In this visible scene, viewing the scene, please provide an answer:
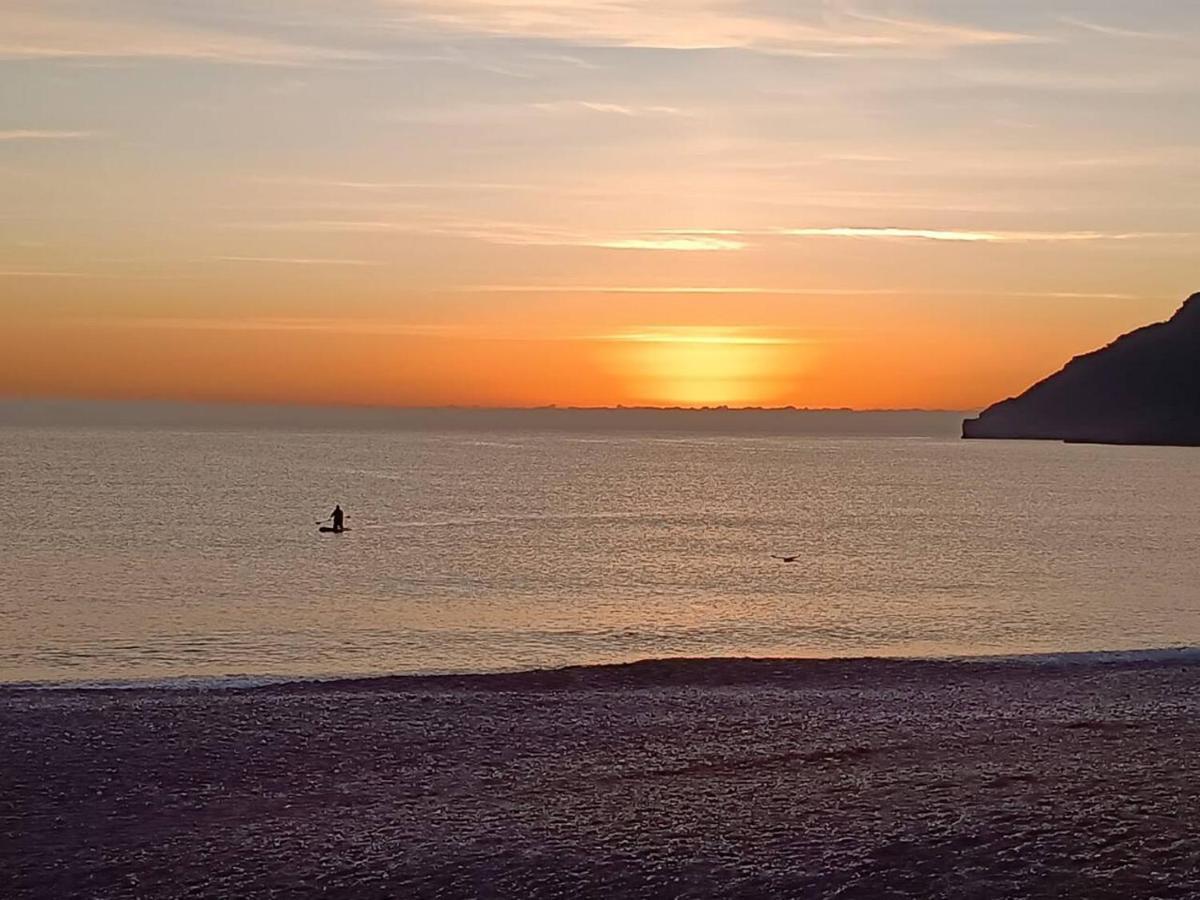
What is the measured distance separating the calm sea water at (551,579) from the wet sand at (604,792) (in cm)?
1050

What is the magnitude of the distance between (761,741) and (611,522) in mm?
76598

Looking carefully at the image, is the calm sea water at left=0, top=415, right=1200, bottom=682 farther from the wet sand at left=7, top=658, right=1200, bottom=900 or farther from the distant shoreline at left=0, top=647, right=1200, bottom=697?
the wet sand at left=7, top=658, right=1200, bottom=900

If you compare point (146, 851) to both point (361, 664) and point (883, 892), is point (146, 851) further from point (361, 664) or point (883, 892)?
point (361, 664)

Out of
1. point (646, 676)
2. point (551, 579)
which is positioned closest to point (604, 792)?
point (646, 676)

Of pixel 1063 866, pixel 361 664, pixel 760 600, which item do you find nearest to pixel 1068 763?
pixel 1063 866

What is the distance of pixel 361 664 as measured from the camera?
34.7 metres

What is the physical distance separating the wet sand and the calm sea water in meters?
10.5

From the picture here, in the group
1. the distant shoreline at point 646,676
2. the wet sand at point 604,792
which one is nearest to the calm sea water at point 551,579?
the distant shoreline at point 646,676

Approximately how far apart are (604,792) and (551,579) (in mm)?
39907

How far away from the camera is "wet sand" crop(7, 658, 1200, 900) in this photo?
1407 centimetres

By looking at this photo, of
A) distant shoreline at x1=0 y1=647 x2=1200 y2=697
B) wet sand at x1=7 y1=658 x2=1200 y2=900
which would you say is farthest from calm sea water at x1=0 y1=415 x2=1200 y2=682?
wet sand at x1=7 y1=658 x2=1200 y2=900

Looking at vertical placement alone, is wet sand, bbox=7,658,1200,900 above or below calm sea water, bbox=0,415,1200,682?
above

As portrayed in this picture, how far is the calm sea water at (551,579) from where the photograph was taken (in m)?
38.3

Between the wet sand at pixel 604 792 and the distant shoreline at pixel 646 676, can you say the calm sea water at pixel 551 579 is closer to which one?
the distant shoreline at pixel 646 676
